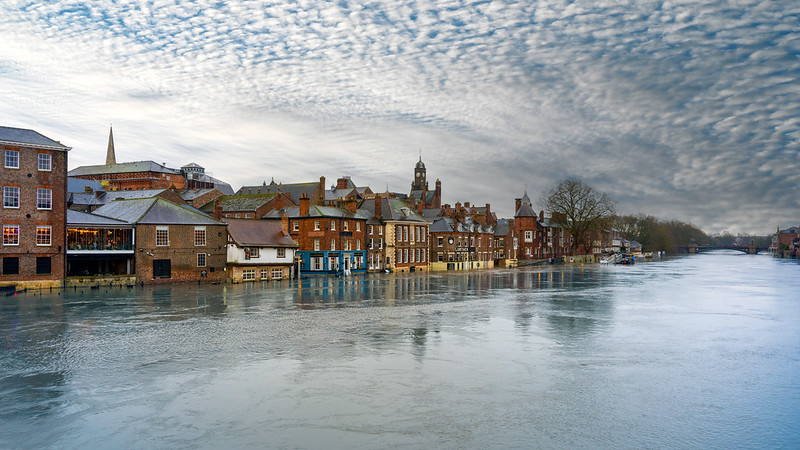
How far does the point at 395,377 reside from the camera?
19.4m

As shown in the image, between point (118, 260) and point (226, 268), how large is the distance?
33.8 ft

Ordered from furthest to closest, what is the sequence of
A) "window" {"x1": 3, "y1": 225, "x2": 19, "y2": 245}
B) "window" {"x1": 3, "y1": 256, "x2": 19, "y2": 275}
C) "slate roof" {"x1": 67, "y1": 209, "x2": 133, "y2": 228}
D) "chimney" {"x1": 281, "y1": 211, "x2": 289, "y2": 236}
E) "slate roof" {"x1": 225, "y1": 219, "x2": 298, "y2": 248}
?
"chimney" {"x1": 281, "y1": 211, "x2": 289, "y2": 236}, "slate roof" {"x1": 225, "y1": 219, "x2": 298, "y2": 248}, "slate roof" {"x1": 67, "y1": 209, "x2": 133, "y2": 228}, "window" {"x1": 3, "y1": 225, "x2": 19, "y2": 245}, "window" {"x1": 3, "y1": 256, "x2": 19, "y2": 275}

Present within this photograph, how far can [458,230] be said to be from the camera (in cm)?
9538

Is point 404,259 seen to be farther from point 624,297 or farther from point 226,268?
point 624,297

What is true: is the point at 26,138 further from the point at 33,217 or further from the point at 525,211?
the point at 525,211

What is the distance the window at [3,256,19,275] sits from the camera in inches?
1899

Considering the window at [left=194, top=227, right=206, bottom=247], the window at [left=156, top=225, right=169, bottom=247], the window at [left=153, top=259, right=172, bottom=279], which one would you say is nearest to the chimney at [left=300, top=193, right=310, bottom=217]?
the window at [left=194, top=227, right=206, bottom=247]

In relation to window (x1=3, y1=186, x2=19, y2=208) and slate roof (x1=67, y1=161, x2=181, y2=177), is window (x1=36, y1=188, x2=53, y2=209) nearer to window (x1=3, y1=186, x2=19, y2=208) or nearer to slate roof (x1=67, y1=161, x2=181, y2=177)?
window (x1=3, y1=186, x2=19, y2=208)

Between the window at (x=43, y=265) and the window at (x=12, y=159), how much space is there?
791 centimetres

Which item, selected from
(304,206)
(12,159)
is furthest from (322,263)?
(12,159)

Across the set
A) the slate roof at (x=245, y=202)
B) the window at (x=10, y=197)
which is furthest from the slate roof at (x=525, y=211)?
the window at (x=10, y=197)

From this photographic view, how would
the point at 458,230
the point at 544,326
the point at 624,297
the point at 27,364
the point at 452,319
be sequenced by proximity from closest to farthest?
1. the point at 27,364
2. the point at 544,326
3. the point at 452,319
4. the point at 624,297
5. the point at 458,230

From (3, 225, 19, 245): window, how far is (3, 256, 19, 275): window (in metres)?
1.31

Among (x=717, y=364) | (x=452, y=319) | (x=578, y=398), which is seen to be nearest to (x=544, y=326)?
(x=452, y=319)
